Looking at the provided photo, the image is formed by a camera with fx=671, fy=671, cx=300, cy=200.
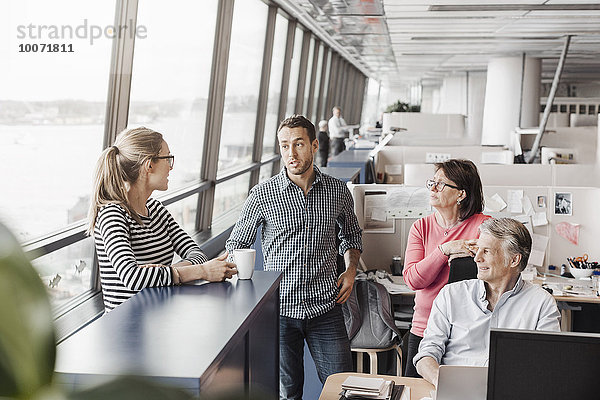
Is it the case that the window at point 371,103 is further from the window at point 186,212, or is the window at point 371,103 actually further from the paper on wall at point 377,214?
the paper on wall at point 377,214

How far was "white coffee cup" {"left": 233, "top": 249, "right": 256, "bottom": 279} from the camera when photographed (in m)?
2.06

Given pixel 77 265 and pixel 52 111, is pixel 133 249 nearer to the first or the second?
pixel 52 111

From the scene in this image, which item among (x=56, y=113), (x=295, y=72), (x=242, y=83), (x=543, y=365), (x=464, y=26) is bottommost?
(x=543, y=365)

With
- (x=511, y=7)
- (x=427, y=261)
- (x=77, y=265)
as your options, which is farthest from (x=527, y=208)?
(x=77, y=265)

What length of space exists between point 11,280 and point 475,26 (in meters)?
7.87

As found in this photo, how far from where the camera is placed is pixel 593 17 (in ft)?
21.9

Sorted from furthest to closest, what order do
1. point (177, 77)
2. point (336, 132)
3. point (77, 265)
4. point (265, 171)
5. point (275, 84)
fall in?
point (336, 132)
point (275, 84)
point (265, 171)
point (177, 77)
point (77, 265)

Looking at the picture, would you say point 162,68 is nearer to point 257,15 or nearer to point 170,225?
point 170,225

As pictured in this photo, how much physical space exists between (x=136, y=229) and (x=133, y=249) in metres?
0.07

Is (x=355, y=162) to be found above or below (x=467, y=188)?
above

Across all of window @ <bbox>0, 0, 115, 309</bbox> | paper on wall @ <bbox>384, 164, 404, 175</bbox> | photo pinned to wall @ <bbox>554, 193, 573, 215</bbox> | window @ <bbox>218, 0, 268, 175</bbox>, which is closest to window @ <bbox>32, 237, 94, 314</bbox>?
window @ <bbox>0, 0, 115, 309</bbox>

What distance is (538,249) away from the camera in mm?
4469

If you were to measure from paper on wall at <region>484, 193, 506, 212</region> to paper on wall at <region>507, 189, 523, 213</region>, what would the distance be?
0.05 metres

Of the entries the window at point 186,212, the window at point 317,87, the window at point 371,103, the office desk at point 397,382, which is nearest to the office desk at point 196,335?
the office desk at point 397,382
